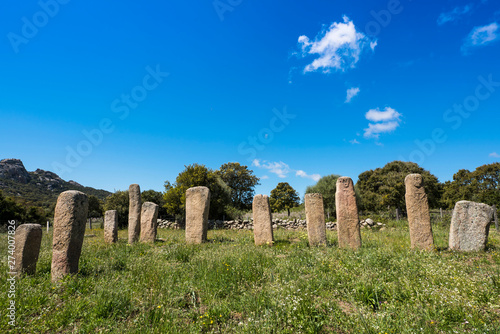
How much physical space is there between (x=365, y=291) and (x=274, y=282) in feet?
6.17

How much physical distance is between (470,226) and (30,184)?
82605 millimetres

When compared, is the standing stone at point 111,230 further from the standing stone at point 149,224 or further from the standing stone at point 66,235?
the standing stone at point 66,235

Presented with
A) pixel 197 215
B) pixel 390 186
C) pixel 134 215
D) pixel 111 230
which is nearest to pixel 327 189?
pixel 390 186

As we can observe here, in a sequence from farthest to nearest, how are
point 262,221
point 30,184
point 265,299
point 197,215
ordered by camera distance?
point 30,184
point 197,215
point 262,221
point 265,299

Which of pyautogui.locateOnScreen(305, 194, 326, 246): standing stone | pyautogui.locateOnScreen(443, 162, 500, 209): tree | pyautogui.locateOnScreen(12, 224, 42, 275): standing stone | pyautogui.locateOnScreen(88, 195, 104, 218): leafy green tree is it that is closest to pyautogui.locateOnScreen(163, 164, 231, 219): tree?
pyautogui.locateOnScreen(305, 194, 326, 246): standing stone

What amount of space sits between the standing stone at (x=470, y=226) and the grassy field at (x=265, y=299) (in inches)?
101

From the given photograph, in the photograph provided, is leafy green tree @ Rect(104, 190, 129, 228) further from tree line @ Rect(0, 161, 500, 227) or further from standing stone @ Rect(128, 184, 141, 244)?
standing stone @ Rect(128, 184, 141, 244)

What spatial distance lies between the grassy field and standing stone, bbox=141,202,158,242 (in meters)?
6.26

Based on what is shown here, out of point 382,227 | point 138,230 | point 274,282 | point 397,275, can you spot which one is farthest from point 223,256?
point 382,227

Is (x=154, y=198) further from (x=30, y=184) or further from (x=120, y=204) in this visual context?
(x=30, y=184)

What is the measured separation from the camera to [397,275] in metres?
5.76

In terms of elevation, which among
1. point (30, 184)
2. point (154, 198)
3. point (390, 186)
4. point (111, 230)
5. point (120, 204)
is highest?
point (30, 184)

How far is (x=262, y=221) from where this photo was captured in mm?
11898

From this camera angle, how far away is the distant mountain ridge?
52.8 metres
